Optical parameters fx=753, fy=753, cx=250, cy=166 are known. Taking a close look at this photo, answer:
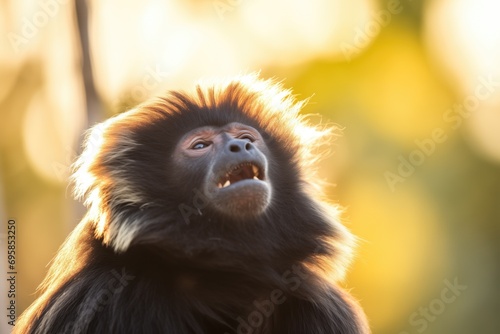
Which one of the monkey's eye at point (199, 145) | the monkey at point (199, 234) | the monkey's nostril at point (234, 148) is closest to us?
the monkey at point (199, 234)

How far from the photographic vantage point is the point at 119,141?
623 centimetres

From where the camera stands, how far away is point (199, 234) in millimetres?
5625

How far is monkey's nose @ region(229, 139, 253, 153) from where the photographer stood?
19.1ft

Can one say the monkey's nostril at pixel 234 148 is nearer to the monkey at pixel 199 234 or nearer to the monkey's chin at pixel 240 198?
the monkey at pixel 199 234

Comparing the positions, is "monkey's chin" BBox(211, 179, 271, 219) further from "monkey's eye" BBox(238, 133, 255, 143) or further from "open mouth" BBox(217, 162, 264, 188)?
"monkey's eye" BBox(238, 133, 255, 143)

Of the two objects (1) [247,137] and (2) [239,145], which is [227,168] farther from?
(1) [247,137]

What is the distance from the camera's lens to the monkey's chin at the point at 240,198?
18.8 ft

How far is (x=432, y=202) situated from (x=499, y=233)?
2616 mm

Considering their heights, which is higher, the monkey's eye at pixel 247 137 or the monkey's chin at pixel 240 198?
the monkey's eye at pixel 247 137

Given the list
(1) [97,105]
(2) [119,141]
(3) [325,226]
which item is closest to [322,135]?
(3) [325,226]

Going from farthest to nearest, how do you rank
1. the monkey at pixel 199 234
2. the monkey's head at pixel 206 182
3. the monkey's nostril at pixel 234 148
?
1. the monkey's nostril at pixel 234 148
2. the monkey's head at pixel 206 182
3. the monkey at pixel 199 234

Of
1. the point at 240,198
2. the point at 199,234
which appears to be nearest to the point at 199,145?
the point at 240,198

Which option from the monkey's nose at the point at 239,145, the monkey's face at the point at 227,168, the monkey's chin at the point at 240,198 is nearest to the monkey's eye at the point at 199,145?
the monkey's face at the point at 227,168

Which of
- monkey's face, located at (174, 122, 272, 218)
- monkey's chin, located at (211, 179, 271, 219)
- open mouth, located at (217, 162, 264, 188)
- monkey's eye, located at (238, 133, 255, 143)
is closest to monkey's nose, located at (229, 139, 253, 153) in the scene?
monkey's face, located at (174, 122, 272, 218)
